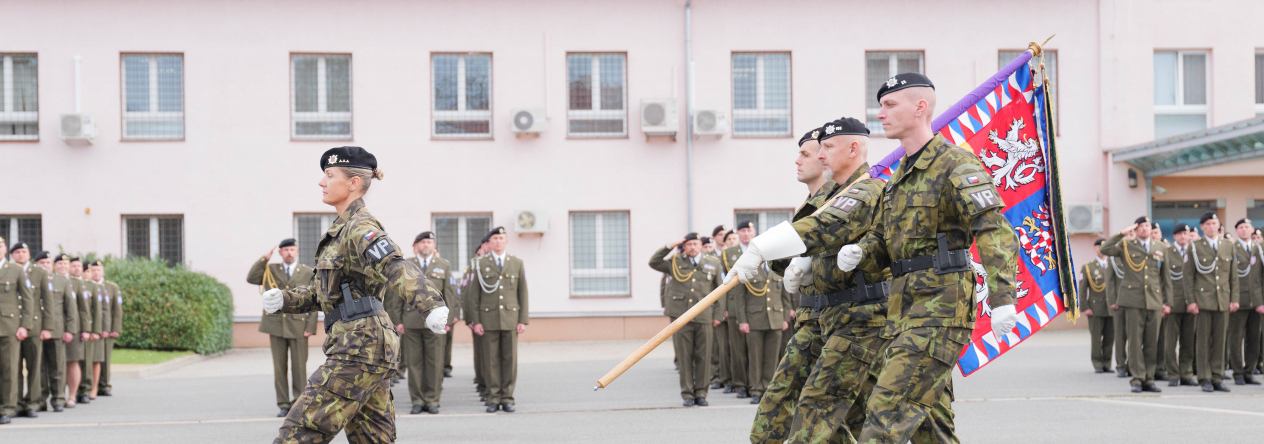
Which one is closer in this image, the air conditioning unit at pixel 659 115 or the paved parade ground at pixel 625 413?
the paved parade ground at pixel 625 413

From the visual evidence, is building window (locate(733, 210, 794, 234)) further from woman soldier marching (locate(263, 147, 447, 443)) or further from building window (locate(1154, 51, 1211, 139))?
woman soldier marching (locate(263, 147, 447, 443))

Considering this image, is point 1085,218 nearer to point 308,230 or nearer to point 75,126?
point 308,230

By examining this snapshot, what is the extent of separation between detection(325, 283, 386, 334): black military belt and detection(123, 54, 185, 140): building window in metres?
17.0

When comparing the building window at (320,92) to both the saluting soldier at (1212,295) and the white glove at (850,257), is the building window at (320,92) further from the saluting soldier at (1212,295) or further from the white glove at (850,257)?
the white glove at (850,257)

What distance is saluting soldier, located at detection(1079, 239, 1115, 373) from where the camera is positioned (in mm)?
14008

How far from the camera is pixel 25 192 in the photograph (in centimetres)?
1989

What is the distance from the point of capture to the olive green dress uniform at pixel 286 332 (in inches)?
418

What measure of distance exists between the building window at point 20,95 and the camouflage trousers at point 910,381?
20469mm

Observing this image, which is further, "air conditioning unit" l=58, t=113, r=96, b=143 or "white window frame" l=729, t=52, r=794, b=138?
"white window frame" l=729, t=52, r=794, b=138

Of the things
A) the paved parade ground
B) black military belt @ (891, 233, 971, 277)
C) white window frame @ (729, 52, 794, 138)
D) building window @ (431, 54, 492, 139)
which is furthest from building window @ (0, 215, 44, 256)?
black military belt @ (891, 233, 971, 277)

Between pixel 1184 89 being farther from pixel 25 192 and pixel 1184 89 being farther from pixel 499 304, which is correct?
pixel 25 192

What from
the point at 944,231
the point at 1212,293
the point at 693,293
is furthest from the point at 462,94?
Answer: the point at 944,231

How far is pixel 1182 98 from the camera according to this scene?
70.6 ft

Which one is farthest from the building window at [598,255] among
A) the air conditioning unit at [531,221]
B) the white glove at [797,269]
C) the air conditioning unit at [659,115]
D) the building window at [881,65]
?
the white glove at [797,269]
